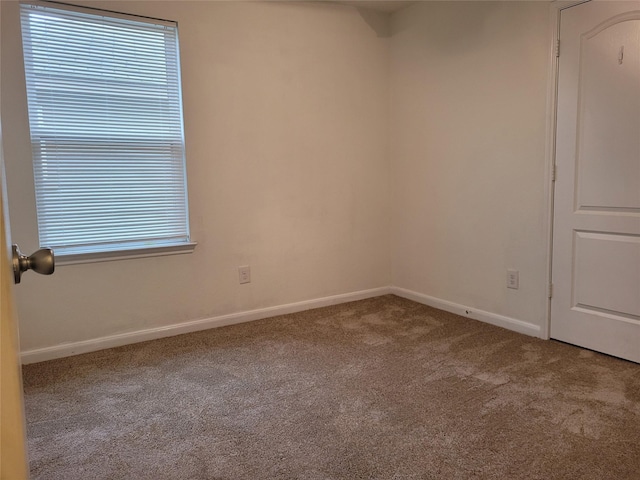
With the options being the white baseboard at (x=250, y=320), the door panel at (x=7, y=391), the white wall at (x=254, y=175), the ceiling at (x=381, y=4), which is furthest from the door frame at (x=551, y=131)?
the door panel at (x=7, y=391)

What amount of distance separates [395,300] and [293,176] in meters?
1.33

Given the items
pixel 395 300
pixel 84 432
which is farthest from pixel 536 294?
pixel 84 432

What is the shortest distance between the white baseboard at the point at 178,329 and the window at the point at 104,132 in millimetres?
514

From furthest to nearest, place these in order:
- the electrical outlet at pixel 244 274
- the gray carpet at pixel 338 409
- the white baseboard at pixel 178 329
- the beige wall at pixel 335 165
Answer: the electrical outlet at pixel 244 274
the beige wall at pixel 335 165
the white baseboard at pixel 178 329
the gray carpet at pixel 338 409

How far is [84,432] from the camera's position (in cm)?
188

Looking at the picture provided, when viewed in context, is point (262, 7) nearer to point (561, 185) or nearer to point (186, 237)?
point (186, 237)

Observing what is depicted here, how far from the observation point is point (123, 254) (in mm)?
2814

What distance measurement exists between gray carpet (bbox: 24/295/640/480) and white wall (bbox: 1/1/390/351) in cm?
34

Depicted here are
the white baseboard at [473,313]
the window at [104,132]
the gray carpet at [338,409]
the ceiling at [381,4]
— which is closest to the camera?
the gray carpet at [338,409]

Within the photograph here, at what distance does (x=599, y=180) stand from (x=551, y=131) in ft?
1.32

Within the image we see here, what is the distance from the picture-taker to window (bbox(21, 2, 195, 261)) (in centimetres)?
255

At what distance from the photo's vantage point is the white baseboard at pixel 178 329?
8.72ft

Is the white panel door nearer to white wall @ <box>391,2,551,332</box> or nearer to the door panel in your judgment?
white wall @ <box>391,2,551,332</box>

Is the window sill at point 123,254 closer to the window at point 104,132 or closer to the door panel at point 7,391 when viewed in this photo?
the window at point 104,132
